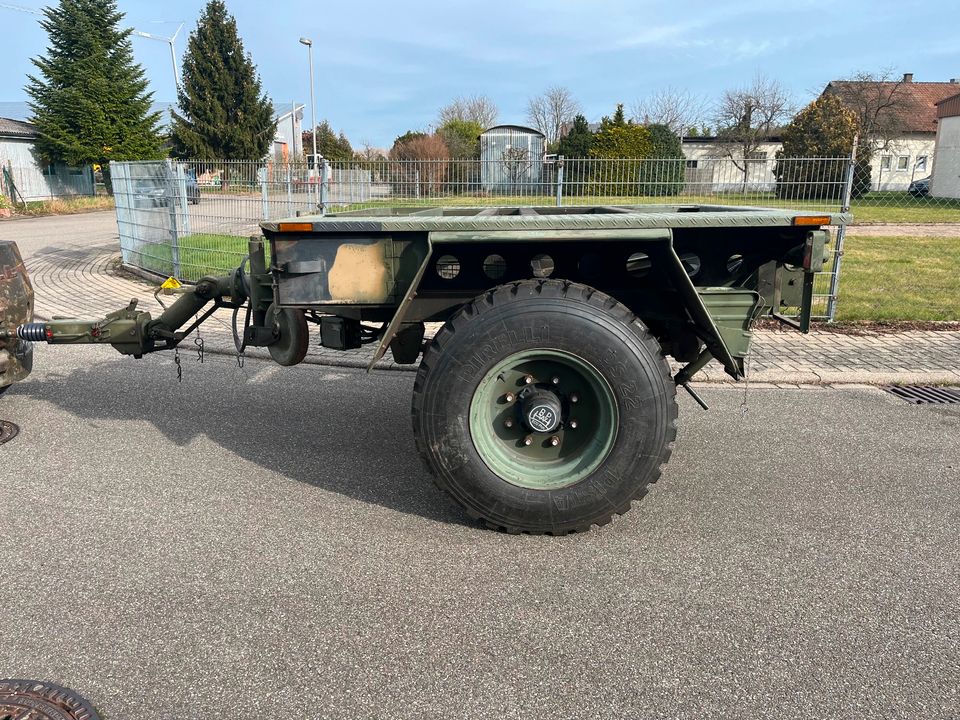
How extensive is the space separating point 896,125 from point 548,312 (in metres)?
47.7

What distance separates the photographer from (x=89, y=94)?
32000 millimetres

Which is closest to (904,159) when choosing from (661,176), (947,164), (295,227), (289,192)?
(947,164)

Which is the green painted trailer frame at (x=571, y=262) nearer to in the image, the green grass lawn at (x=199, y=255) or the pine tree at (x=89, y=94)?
the green grass lawn at (x=199, y=255)

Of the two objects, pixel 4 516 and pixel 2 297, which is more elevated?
pixel 2 297

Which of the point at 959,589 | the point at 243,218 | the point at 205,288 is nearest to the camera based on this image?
the point at 959,589

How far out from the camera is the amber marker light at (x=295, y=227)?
3174 millimetres

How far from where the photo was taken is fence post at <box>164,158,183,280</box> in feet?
33.0

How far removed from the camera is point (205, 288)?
4277 millimetres

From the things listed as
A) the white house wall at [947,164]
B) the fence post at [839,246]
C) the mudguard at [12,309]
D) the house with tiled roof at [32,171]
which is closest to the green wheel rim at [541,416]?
the mudguard at [12,309]

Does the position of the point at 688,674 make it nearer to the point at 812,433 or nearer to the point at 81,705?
the point at 81,705

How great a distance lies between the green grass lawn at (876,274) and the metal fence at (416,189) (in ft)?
0.12

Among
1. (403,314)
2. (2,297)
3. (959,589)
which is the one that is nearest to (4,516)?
(2,297)

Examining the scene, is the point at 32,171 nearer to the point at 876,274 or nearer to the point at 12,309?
the point at 12,309

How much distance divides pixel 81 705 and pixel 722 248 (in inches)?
124
